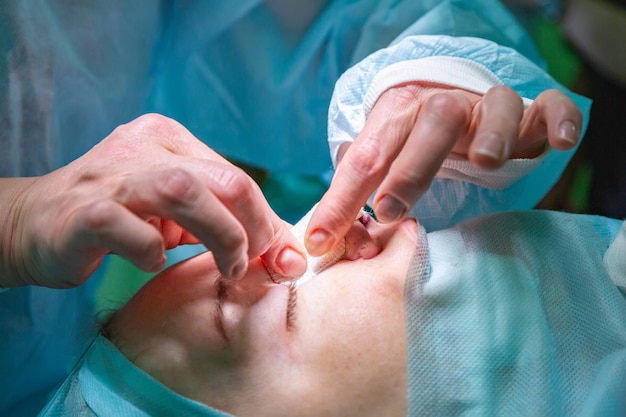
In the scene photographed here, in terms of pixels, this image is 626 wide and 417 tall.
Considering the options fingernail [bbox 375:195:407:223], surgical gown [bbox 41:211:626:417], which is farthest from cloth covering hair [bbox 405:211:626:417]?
fingernail [bbox 375:195:407:223]

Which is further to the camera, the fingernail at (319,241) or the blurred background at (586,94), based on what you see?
the blurred background at (586,94)

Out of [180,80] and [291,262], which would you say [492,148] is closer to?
[291,262]

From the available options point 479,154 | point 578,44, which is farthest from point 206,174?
point 578,44

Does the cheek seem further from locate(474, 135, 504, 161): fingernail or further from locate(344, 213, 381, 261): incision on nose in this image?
locate(474, 135, 504, 161): fingernail

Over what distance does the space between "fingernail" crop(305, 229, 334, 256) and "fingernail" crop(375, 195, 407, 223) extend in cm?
10

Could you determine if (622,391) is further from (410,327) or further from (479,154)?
(479,154)

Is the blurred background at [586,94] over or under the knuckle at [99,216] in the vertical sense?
under

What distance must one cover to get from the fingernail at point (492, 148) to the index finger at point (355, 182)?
158 mm

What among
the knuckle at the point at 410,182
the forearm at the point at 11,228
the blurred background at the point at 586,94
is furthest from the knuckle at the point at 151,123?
the blurred background at the point at 586,94

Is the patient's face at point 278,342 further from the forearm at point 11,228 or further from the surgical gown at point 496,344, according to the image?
the forearm at point 11,228

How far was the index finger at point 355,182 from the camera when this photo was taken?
0.82m

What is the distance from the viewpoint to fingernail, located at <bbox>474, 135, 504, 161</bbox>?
67cm

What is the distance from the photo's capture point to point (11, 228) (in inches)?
31.8

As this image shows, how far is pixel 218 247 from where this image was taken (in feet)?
2.23
